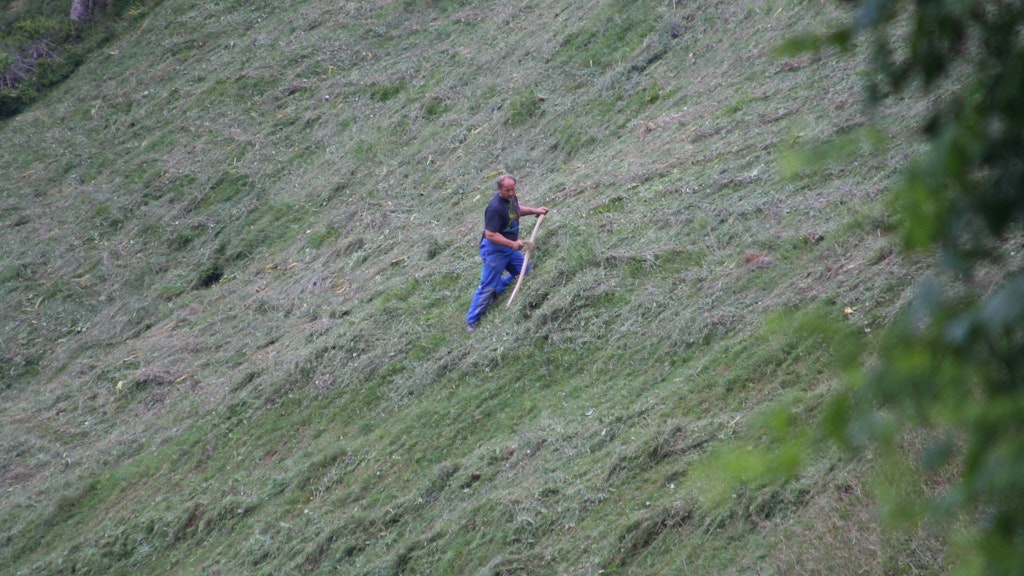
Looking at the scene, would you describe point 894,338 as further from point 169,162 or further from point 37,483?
point 169,162

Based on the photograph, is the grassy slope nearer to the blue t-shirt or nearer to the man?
the man

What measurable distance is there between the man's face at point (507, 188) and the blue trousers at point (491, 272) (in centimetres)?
56

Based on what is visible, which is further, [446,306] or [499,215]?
[446,306]

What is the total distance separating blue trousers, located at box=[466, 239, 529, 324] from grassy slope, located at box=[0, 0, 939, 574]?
9.5 inches

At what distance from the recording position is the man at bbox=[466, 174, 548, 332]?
1065 cm

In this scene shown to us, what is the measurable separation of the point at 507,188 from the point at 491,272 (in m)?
1.00

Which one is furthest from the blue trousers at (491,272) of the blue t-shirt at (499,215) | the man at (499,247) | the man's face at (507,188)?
the man's face at (507,188)

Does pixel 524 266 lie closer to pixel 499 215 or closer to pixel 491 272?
pixel 491 272

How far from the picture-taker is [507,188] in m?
10.6

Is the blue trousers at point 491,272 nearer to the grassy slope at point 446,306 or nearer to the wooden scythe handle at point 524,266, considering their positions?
the wooden scythe handle at point 524,266

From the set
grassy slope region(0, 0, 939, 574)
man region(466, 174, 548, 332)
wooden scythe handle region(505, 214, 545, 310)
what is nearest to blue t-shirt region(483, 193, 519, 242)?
man region(466, 174, 548, 332)

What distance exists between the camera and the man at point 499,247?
10648 millimetres

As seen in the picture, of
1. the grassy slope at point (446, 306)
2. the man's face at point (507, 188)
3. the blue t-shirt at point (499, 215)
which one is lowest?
the grassy slope at point (446, 306)

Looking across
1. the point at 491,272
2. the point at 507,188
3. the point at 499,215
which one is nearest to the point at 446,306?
the point at 491,272
